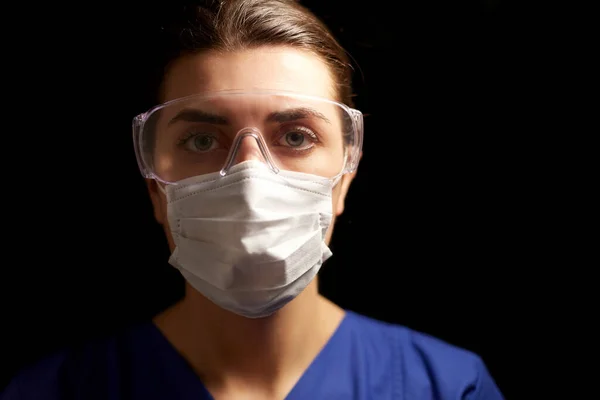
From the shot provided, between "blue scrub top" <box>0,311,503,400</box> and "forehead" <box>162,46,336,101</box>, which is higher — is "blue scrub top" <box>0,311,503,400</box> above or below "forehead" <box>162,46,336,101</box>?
below

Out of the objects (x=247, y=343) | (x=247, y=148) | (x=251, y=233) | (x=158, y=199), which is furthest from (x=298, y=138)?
(x=247, y=343)

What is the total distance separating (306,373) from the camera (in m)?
1.46

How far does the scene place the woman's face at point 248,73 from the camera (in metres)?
1.30

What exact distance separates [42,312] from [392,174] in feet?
4.10

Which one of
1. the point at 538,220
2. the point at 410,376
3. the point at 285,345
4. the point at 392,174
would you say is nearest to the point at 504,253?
the point at 538,220

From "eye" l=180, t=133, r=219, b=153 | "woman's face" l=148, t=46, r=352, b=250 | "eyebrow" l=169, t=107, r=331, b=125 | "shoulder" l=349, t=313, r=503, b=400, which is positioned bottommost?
"shoulder" l=349, t=313, r=503, b=400

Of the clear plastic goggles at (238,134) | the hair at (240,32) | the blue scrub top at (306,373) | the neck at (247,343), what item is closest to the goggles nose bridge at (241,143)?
the clear plastic goggles at (238,134)

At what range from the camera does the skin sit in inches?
52.0

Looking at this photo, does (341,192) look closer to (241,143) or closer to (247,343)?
(241,143)

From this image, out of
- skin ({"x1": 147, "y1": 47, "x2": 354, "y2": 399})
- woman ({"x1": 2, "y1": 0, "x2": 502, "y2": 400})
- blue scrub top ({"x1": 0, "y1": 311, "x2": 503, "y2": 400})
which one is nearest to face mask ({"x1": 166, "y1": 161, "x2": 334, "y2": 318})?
woman ({"x1": 2, "y1": 0, "x2": 502, "y2": 400})

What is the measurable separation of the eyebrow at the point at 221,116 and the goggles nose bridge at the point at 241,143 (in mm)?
46

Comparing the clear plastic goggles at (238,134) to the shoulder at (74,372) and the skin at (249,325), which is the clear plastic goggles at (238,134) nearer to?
the skin at (249,325)

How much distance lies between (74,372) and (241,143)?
2.53 ft

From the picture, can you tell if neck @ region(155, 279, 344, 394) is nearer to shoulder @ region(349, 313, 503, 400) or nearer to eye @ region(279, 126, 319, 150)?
shoulder @ region(349, 313, 503, 400)
